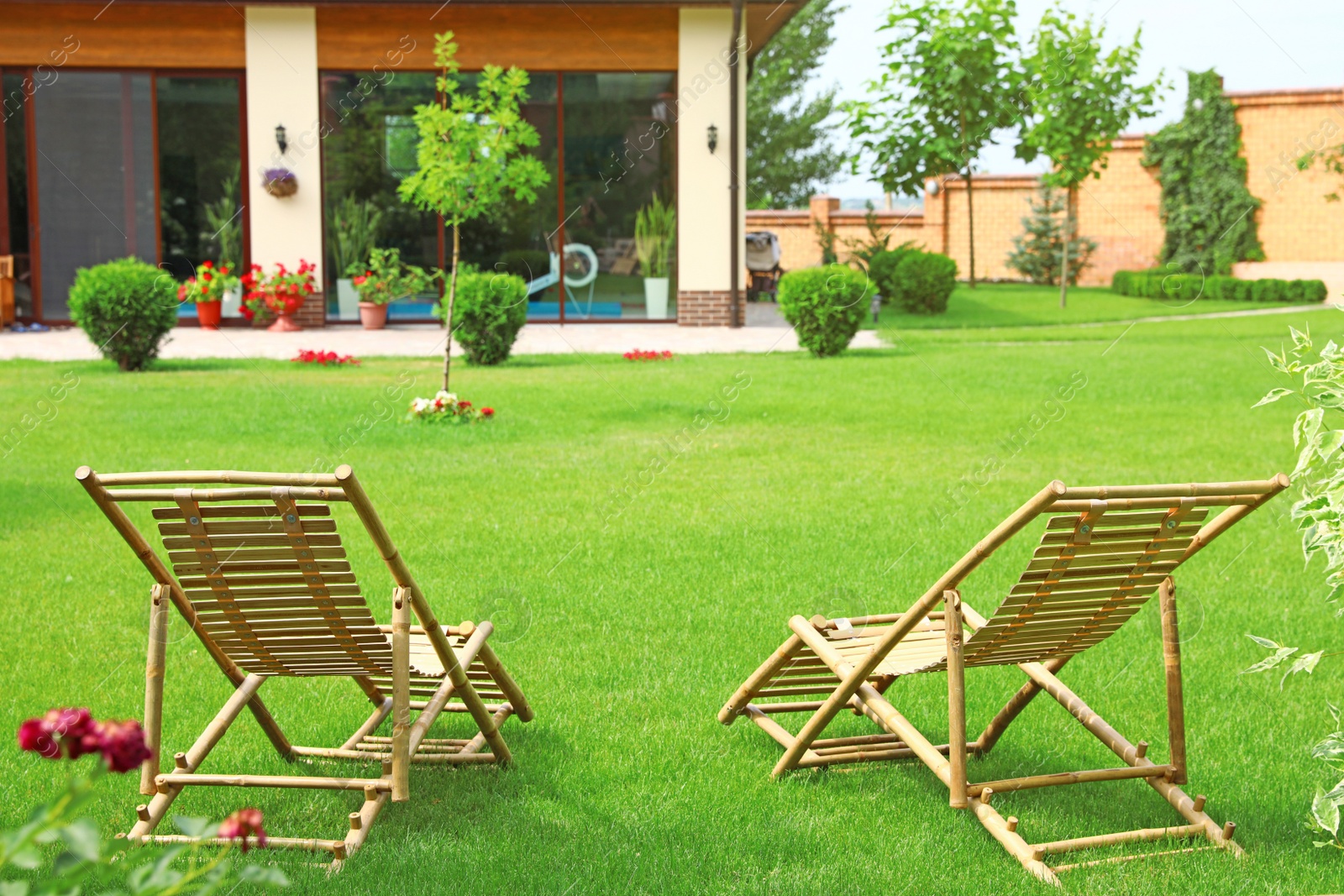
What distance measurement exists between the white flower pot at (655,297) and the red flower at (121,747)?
19.0 m

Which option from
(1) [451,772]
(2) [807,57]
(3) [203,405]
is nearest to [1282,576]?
(1) [451,772]

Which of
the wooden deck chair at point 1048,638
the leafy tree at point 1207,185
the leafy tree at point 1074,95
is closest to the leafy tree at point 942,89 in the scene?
the leafy tree at point 1074,95

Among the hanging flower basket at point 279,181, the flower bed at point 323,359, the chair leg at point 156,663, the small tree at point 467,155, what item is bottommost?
the chair leg at point 156,663

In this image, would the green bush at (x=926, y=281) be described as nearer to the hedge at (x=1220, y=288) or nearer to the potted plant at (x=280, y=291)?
the hedge at (x=1220, y=288)

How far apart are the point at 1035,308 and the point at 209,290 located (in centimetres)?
1454

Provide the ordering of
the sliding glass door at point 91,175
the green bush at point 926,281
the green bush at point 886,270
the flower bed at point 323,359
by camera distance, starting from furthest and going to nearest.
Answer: the green bush at point 886,270, the green bush at point 926,281, the sliding glass door at point 91,175, the flower bed at point 323,359

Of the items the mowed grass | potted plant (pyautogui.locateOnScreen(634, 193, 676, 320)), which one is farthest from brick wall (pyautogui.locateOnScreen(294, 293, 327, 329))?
the mowed grass

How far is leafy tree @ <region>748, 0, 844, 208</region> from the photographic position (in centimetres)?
4686

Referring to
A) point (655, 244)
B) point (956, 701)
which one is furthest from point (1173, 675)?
point (655, 244)

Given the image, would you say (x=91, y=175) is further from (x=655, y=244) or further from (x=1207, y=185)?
(x=1207, y=185)

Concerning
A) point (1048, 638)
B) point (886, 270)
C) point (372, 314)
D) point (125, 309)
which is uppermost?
point (886, 270)

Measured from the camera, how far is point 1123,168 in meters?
31.0

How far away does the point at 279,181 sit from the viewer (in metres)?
18.6

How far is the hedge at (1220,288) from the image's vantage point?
25.6 m
